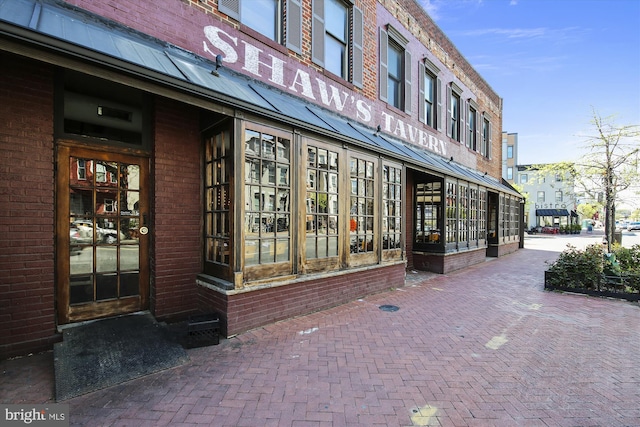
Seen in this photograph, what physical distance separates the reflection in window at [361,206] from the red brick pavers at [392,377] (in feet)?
5.17

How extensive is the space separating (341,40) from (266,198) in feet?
15.3

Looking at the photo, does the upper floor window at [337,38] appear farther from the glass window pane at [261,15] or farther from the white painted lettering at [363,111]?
the glass window pane at [261,15]

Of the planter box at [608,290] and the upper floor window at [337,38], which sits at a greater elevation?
the upper floor window at [337,38]

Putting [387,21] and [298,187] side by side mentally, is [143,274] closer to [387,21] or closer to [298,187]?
[298,187]

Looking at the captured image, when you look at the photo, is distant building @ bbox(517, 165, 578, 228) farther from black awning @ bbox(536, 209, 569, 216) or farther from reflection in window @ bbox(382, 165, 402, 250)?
reflection in window @ bbox(382, 165, 402, 250)

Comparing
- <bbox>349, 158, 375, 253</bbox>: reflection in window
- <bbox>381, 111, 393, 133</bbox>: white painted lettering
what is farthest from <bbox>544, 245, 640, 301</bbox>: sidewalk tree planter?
<bbox>381, 111, 393, 133</bbox>: white painted lettering

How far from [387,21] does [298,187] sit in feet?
20.3

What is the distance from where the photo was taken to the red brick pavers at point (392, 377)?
2.53 metres

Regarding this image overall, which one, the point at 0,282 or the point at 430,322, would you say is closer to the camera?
the point at 0,282

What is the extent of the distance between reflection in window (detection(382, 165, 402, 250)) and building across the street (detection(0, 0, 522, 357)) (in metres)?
0.05

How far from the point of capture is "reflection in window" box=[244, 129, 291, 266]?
4.32 meters

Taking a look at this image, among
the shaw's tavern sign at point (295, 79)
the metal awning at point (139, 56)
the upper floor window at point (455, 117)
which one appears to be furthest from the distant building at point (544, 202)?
the metal awning at point (139, 56)

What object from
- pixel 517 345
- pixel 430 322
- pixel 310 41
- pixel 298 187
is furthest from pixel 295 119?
pixel 517 345

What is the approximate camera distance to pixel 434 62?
10523mm
